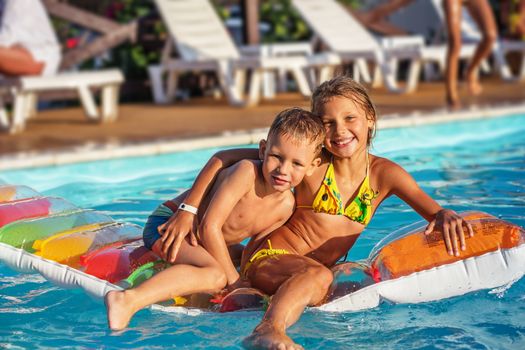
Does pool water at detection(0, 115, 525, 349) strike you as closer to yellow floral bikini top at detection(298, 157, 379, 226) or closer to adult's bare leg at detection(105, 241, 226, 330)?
adult's bare leg at detection(105, 241, 226, 330)

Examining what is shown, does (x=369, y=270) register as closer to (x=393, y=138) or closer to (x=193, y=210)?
(x=193, y=210)

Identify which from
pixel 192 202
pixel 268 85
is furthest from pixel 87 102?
pixel 192 202

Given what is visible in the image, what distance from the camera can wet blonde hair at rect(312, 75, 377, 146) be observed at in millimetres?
3631

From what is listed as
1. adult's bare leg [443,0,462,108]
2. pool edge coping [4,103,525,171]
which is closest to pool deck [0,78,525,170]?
pool edge coping [4,103,525,171]

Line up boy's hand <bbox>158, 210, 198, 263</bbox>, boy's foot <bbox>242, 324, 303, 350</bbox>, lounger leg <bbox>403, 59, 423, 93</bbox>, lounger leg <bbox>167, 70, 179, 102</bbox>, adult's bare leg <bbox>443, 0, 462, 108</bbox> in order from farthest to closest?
lounger leg <bbox>403, 59, 423, 93</bbox>
lounger leg <bbox>167, 70, 179, 102</bbox>
adult's bare leg <bbox>443, 0, 462, 108</bbox>
boy's hand <bbox>158, 210, 198, 263</bbox>
boy's foot <bbox>242, 324, 303, 350</bbox>

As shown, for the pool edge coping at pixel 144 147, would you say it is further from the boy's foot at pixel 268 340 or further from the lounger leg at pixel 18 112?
the boy's foot at pixel 268 340

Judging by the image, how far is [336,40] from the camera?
35.7 feet

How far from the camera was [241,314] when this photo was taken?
3.36 metres

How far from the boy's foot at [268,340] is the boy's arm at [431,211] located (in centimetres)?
93

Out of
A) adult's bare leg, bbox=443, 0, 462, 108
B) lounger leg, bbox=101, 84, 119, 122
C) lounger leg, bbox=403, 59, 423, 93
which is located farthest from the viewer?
lounger leg, bbox=403, 59, 423, 93

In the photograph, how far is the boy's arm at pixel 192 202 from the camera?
3.59 m

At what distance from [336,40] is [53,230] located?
7281mm

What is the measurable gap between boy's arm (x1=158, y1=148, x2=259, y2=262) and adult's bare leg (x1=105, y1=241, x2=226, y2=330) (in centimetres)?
4

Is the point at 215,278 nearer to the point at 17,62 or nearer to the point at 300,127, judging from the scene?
the point at 300,127
